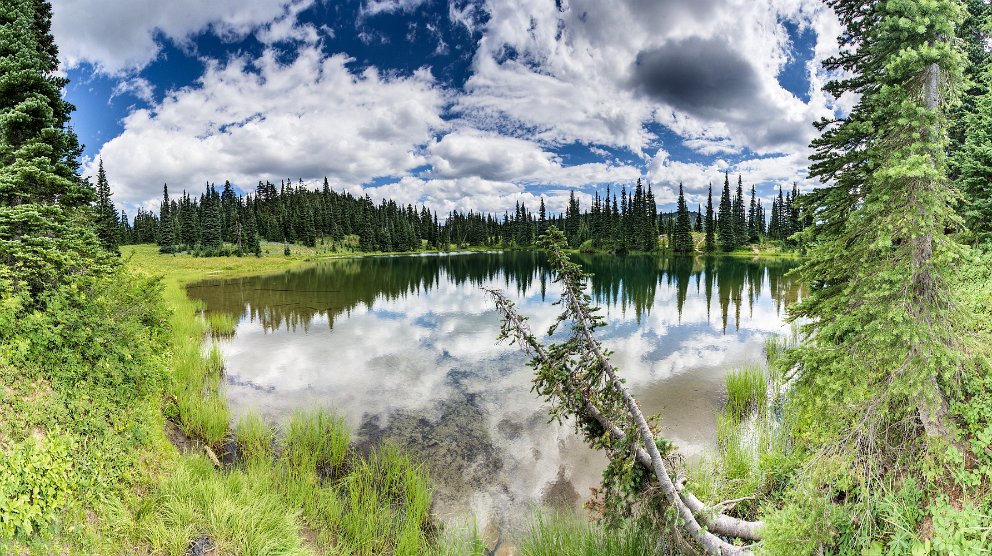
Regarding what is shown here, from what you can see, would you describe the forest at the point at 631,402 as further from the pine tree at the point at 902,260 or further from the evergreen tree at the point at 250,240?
the evergreen tree at the point at 250,240

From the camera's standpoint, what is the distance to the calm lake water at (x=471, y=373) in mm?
9953

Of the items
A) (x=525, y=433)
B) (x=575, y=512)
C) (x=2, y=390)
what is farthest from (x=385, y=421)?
(x=2, y=390)

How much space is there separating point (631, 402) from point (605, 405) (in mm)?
578

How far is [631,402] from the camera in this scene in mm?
6035

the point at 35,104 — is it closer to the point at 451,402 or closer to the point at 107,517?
the point at 107,517

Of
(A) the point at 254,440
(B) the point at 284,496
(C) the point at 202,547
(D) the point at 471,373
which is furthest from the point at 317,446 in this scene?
(D) the point at 471,373

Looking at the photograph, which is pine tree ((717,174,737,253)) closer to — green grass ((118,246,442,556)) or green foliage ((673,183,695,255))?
green foliage ((673,183,695,255))

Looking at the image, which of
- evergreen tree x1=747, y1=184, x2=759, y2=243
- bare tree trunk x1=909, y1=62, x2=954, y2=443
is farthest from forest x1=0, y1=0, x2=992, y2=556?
evergreen tree x1=747, y1=184, x2=759, y2=243

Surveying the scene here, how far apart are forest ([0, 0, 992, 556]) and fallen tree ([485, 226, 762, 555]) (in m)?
0.05

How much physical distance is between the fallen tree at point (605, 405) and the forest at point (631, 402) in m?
0.05

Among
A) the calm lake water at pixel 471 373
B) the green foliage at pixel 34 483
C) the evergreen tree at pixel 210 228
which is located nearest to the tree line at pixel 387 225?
the evergreen tree at pixel 210 228

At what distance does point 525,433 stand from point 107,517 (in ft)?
29.3

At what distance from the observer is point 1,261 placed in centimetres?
815

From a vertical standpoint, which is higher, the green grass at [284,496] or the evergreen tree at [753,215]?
the evergreen tree at [753,215]
